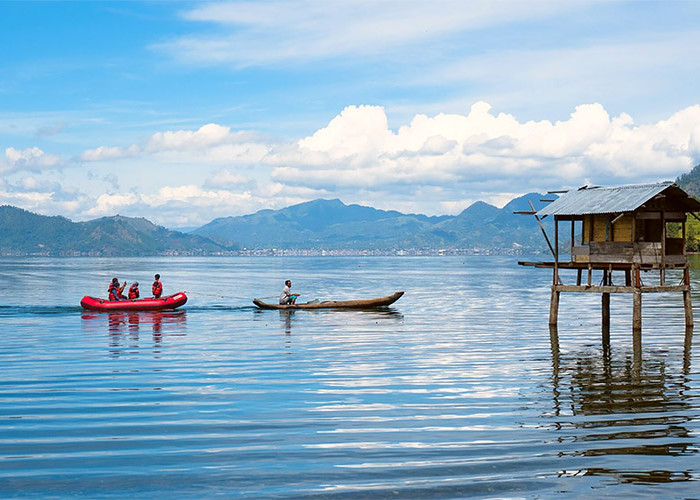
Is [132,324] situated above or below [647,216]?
below

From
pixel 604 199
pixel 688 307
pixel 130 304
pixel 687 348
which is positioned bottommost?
pixel 687 348

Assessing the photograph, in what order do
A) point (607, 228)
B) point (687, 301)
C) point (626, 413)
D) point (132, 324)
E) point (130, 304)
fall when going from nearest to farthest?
point (626, 413) < point (607, 228) < point (687, 301) < point (132, 324) < point (130, 304)

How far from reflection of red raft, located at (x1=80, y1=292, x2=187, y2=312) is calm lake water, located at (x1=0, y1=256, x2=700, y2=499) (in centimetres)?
1270

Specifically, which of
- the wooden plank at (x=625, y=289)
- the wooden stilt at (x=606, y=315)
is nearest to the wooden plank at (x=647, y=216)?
the wooden plank at (x=625, y=289)

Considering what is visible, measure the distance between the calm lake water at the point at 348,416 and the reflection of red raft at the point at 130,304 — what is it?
500 inches

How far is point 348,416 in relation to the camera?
59.3 feet

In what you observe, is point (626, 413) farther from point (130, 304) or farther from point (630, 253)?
point (130, 304)

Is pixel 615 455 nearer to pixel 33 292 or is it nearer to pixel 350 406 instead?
pixel 350 406

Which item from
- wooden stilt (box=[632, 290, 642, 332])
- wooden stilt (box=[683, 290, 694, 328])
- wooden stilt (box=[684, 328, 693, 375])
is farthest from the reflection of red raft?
wooden stilt (box=[684, 328, 693, 375])

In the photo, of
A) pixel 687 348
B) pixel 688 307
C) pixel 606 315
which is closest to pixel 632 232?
pixel 606 315

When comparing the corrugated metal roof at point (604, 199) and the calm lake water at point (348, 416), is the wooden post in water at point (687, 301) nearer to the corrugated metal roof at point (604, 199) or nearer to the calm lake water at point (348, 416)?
the calm lake water at point (348, 416)

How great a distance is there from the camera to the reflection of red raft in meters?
50.7

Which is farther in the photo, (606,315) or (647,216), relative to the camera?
(606,315)

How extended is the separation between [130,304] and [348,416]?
35535mm
